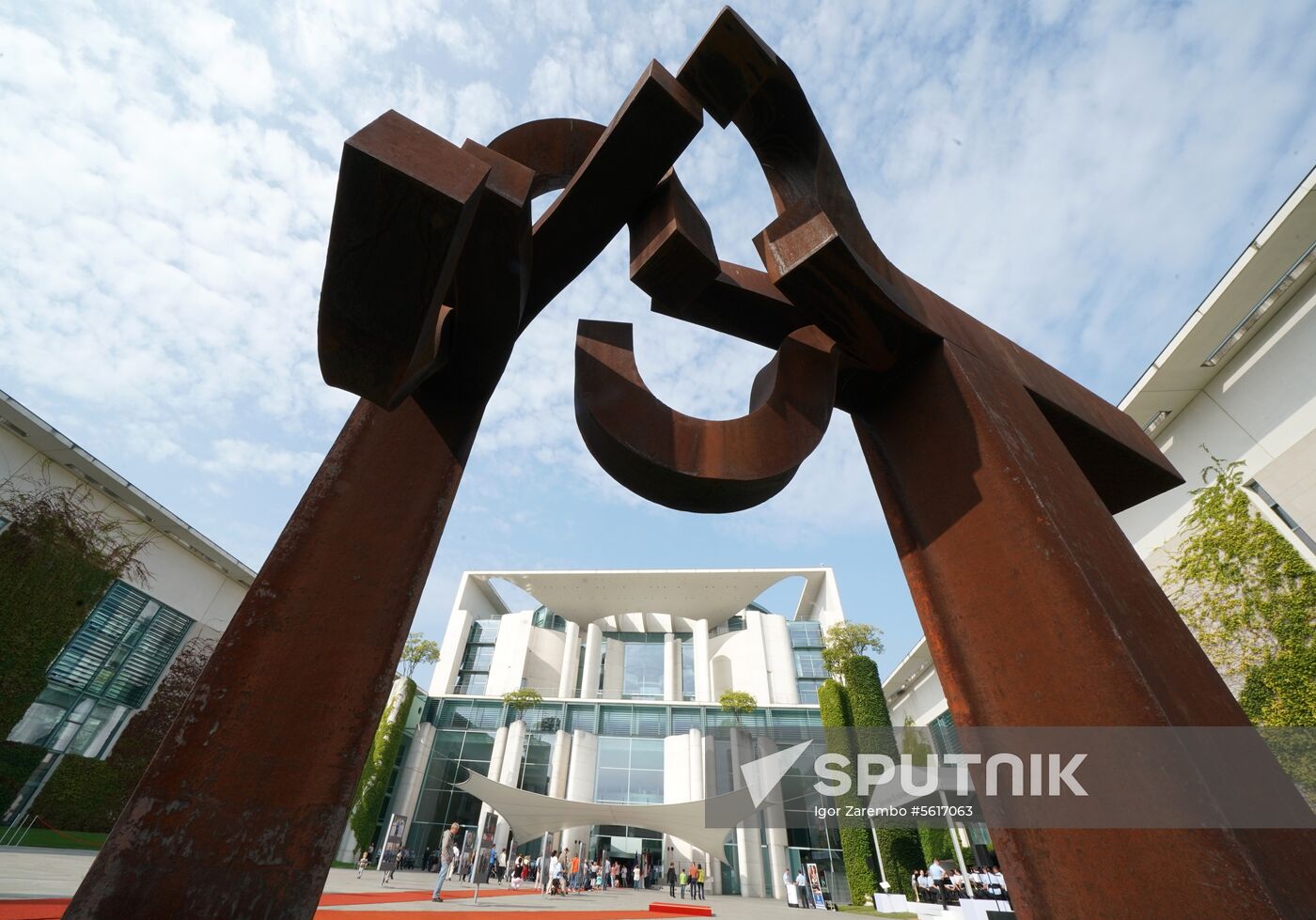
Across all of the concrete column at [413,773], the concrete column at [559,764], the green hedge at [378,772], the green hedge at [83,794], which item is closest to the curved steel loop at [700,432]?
the green hedge at [83,794]

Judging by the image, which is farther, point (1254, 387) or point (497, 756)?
point (497, 756)

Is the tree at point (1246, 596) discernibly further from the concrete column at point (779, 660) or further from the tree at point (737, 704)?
the concrete column at point (779, 660)

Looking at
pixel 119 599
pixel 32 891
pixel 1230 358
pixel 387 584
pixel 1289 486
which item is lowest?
pixel 32 891

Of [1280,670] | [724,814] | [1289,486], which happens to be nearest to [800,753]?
[724,814]

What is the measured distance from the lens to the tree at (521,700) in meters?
29.9

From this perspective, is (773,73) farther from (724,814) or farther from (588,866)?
(588,866)

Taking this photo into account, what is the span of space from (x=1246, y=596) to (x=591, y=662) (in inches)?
1134

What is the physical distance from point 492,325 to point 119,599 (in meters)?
24.2

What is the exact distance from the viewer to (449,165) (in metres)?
1.46

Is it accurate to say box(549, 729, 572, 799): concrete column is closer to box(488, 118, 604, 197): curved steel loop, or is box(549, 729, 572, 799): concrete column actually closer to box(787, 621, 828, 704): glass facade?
box(787, 621, 828, 704): glass facade

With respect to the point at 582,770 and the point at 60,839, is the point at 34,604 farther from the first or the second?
the point at 582,770

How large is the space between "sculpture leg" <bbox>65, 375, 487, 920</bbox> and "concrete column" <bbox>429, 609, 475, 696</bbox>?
113 feet

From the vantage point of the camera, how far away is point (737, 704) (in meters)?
29.2
